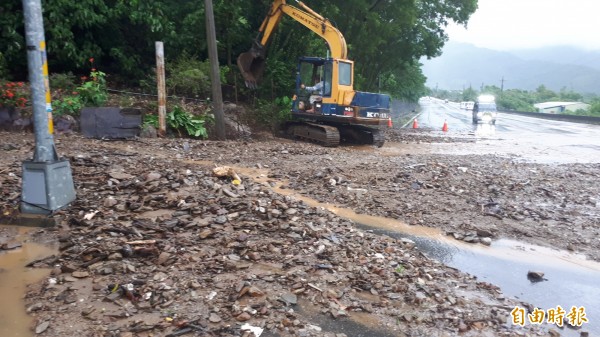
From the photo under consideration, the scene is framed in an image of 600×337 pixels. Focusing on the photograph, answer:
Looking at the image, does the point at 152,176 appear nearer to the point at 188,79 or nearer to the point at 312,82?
the point at 188,79

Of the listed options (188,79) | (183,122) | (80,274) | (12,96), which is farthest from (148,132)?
(80,274)

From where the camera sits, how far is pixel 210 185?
709cm

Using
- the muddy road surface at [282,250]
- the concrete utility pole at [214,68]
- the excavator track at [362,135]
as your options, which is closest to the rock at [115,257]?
the muddy road surface at [282,250]

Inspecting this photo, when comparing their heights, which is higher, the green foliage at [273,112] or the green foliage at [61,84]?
the green foliage at [61,84]

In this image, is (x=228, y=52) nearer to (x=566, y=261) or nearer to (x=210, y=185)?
(x=210, y=185)

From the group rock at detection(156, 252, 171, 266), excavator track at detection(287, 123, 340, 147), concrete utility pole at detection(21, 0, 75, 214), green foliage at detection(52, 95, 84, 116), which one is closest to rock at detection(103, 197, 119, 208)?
concrete utility pole at detection(21, 0, 75, 214)

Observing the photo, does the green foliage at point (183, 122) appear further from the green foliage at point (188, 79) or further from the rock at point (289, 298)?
the rock at point (289, 298)

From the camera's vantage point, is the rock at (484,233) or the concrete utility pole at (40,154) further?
the rock at (484,233)

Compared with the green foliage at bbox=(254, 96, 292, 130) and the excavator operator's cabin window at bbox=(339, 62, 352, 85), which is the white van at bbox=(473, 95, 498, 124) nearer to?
the green foliage at bbox=(254, 96, 292, 130)

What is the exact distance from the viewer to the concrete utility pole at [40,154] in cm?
514

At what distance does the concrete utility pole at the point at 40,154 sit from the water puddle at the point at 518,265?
14.2ft

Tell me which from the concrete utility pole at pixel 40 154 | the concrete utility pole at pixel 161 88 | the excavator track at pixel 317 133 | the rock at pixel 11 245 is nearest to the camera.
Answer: the rock at pixel 11 245

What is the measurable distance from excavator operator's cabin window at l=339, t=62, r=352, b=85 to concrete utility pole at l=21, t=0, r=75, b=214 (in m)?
12.0

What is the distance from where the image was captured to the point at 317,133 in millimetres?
16906
